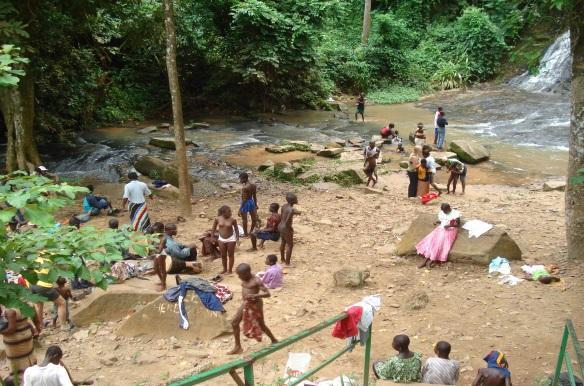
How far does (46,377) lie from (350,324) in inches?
108

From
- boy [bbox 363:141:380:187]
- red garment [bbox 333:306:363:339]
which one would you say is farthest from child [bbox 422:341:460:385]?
boy [bbox 363:141:380:187]

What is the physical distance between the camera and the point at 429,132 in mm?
21406

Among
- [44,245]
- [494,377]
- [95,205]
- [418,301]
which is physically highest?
[44,245]

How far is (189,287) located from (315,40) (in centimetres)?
1843

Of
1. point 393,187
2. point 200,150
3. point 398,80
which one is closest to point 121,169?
point 200,150

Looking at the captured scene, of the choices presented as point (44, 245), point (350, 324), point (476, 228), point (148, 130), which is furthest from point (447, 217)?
point (148, 130)

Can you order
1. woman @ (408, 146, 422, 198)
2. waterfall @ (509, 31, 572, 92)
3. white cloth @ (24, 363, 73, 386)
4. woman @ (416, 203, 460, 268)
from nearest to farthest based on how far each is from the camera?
white cloth @ (24, 363, 73, 386), woman @ (416, 203, 460, 268), woman @ (408, 146, 422, 198), waterfall @ (509, 31, 572, 92)

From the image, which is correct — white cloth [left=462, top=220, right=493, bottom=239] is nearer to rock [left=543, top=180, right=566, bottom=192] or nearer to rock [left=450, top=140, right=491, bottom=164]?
rock [left=543, top=180, right=566, bottom=192]

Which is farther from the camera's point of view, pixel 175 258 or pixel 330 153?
pixel 330 153

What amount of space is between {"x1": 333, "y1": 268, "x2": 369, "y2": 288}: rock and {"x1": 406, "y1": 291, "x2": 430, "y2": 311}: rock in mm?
841

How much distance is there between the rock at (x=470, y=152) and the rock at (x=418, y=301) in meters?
10.3

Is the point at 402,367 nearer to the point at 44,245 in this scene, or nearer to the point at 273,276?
the point at 273,276

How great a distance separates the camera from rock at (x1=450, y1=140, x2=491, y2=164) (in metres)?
16.9

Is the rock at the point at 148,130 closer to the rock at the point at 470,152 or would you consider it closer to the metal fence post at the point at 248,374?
the rock at the point at 470,152
